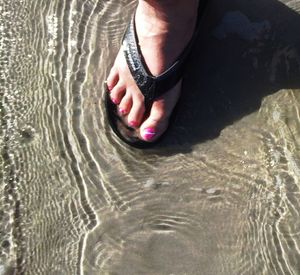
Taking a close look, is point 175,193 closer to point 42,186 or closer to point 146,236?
point 146,236

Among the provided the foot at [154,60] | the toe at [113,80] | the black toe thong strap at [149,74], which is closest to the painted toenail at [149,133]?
the foot at [154,60]

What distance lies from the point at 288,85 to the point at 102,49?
0.73 metres

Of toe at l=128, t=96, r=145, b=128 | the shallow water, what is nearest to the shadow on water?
the shallow water

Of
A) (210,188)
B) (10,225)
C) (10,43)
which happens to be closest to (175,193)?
(210,188)

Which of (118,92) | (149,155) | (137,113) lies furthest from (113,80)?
(149,155)

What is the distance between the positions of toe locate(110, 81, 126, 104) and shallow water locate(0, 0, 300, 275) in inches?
2.6

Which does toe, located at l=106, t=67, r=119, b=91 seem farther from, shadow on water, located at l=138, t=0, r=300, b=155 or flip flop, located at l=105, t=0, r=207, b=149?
shadow on water, located at l=138, t=0, r=300, b=155

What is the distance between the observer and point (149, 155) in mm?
2043

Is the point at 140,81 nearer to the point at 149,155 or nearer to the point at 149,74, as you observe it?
the point at 149,74

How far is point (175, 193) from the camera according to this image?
6.42 ft

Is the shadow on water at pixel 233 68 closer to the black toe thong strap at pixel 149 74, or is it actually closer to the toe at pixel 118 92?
the black toe thong strap at pixel 149 74

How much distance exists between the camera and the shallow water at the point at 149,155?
1851 millimetres

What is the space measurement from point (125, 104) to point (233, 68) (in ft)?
1.44

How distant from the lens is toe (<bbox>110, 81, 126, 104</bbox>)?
6.99ft
